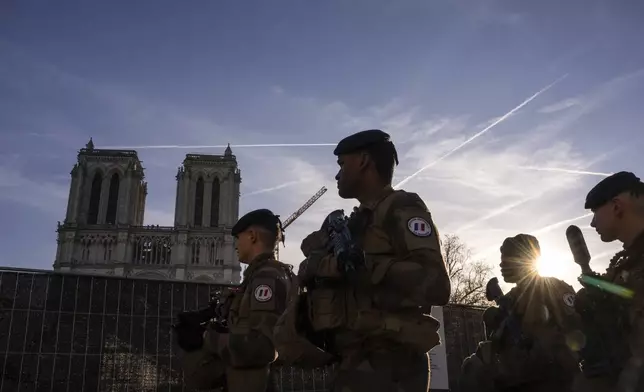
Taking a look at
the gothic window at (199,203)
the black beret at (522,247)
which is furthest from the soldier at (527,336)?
the gothic window at (199,203)

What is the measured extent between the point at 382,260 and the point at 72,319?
7.03 metres

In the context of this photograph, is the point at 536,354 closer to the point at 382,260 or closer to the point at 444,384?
the point at 382,260

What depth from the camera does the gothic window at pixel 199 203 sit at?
255 ft

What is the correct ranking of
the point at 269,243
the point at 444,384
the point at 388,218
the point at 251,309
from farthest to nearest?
the point at 444,384 → the point at 269,243 → the point at 251,309 → the point at 388,218

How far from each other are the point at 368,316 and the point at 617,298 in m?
1.33

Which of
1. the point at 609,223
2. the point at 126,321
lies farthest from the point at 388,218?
the point at 126,321

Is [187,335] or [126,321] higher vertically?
[126,321]

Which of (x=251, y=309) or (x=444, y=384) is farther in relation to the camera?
(x=444, y=384)

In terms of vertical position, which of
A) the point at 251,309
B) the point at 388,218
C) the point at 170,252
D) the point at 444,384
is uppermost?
the point at 170,252

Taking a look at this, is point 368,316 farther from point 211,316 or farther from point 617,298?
point 211,316

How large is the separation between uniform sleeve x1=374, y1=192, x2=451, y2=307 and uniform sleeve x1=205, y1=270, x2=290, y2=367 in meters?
1.60

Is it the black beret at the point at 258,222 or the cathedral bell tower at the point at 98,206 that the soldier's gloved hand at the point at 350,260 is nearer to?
the black beret at the point at 258,222

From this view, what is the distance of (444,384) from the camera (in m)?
10.8

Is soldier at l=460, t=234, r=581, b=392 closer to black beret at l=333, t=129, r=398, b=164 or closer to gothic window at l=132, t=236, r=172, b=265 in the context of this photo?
black beret at l=333, t=129, r=398, b=164
